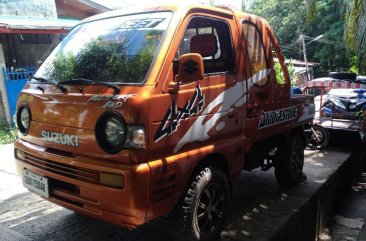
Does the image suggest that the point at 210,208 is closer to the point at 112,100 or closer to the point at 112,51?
the point at 112,100

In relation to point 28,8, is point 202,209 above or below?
below

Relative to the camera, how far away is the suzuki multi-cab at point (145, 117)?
98.8 inches

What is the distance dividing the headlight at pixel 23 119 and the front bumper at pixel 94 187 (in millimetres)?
272

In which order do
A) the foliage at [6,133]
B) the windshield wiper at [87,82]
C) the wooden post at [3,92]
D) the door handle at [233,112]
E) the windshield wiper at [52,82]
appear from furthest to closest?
the wooden post at [3,92] → the foliage at [6,133] → the door handle at [233,112] → the windshield wiper at [52,82] → the windshield wiper at [87,82]

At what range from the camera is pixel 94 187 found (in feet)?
8.43

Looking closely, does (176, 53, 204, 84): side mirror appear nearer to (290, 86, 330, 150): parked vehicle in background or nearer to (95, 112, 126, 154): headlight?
(95, 112, 126, 154): headlight

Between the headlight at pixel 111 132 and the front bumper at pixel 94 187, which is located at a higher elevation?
the headlight at pixel 111 132

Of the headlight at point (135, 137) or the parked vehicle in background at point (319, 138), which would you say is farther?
the parked vehicle in background at point (319, 138)

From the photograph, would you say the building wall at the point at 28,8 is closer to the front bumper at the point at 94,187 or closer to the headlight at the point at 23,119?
the headlight at the point at 23,119

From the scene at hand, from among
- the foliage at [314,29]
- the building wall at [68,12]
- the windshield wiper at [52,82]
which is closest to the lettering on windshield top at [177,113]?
the windshield wiper at [52,82]

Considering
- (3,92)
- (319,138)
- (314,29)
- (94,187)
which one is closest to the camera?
(94,187)

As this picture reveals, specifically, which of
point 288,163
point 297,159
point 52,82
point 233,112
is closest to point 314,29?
point 297,159

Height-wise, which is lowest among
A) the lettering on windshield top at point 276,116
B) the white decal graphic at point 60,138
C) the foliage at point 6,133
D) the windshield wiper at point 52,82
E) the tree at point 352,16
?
the foliage at point 6,133

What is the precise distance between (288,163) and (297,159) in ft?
1.22
